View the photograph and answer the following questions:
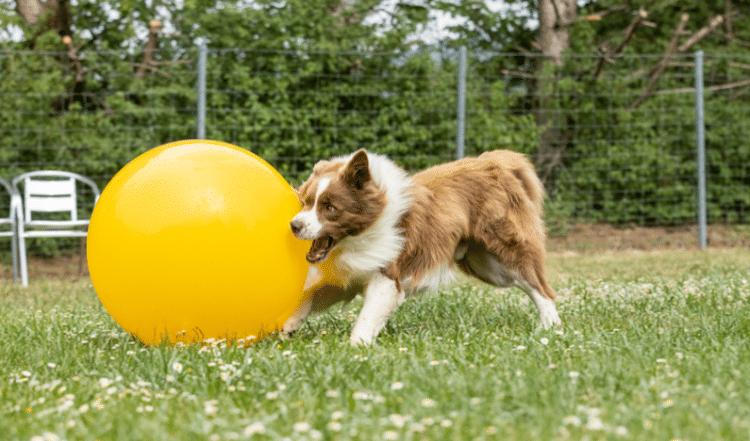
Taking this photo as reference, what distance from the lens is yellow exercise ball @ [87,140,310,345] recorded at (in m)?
2.86

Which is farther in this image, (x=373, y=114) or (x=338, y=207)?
(x=373, y=114)

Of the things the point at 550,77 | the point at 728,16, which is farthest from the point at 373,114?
the point at 728,16

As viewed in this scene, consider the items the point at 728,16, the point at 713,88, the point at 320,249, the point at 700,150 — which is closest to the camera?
the point at 320,249

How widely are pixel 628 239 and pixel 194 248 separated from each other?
7210mm

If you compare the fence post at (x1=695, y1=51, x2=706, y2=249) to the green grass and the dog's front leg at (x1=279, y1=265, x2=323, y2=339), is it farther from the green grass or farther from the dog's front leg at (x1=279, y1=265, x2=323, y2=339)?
the dog's front leg at (x1=279, y1=265, x2=323, y2=339)

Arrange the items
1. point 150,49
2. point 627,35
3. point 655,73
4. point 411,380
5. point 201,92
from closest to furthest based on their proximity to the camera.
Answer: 1. point 411,380
2. point 201,92
3. point 150,49
4. point 627,35
5. point 655,73

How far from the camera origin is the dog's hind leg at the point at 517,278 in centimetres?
365

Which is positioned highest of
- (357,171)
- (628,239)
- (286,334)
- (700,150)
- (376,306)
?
(700,150)

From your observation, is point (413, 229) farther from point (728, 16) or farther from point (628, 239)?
point (728, 16)

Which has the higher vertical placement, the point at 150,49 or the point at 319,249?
the point at 150,49

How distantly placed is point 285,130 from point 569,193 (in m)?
3.66

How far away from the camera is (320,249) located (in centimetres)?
312

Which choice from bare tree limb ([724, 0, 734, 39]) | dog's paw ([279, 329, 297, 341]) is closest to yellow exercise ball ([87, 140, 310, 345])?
dog's paw ([279, 329, 297, 341])

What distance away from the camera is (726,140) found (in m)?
9.36
